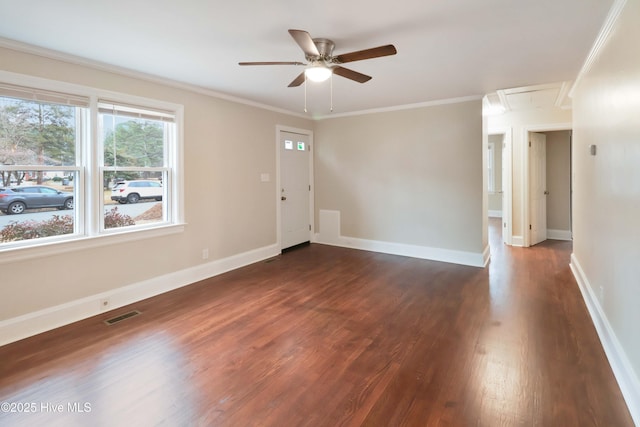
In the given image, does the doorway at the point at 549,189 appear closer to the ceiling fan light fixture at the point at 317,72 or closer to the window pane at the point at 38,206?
the ceiling fan light fixture at the point at 317,72

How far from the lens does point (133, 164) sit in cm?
348

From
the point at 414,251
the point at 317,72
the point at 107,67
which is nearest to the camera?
the point at 317,72

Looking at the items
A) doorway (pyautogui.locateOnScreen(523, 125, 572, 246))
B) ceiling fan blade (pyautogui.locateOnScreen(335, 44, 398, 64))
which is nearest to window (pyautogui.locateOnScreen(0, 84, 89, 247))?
ceiling fan blade (pyautogui.locateOnScreen(335, 44, 398, 64))

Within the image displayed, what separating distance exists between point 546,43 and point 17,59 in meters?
4.41

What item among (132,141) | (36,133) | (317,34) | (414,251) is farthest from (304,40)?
(414,251)

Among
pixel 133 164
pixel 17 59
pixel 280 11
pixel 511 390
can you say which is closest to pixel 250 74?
pixel 280 11

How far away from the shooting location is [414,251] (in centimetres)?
523

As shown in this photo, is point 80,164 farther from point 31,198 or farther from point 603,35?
point 603,35

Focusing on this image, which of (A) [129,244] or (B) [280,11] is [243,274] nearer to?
(A) [129,244]

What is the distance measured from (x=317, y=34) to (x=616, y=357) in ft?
10.3

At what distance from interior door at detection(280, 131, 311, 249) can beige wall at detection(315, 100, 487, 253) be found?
0.29 meters

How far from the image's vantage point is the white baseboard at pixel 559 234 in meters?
6.50

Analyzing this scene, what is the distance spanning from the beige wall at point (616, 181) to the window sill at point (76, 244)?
13.4 ft

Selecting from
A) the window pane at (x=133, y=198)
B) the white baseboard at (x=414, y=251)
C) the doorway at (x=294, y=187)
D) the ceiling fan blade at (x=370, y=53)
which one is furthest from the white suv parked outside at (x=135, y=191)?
the white baseboard at (x=414, y=251)
